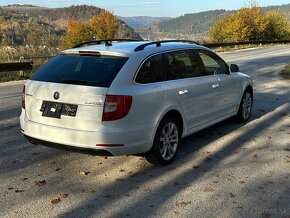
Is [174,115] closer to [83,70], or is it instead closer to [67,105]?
[83,70]

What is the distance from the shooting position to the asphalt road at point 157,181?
4234 mm

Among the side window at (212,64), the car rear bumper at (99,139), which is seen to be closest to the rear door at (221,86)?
the side window at (212,64)

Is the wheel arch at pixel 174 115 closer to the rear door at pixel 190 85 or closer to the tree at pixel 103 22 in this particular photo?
the rear door at pixel 190 85

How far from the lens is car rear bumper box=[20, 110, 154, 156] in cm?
482

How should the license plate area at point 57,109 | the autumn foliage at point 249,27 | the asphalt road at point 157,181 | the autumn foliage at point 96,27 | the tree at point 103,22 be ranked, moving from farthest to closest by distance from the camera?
the tree at point 103,22 → the autumn foliage at point 96,27 → the autumn foliage at point 249,27 → the license plate area at point 57,109 → the asphalt road at point 157,181

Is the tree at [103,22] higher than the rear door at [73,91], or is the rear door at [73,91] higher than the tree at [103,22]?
the tree at [103,22]

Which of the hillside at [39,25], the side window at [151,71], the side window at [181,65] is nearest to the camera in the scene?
the side window at [151,71]

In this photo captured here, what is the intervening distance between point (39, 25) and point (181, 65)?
138m

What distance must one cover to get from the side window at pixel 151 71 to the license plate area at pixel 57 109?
0.87m

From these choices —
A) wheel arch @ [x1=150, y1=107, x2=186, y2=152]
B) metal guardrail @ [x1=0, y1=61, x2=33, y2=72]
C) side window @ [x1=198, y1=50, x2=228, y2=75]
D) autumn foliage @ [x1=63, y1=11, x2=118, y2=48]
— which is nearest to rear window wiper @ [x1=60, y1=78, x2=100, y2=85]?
wheel arch @ [x1=150, y1=107, x2=186, y2=152]

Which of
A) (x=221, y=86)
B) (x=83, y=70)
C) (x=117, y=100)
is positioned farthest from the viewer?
(x=221, y=86)

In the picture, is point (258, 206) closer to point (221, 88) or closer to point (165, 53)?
point (165, 53)

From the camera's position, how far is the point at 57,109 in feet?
16.5

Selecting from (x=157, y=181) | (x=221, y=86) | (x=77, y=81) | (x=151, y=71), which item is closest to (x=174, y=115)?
(x=151, y=71)
